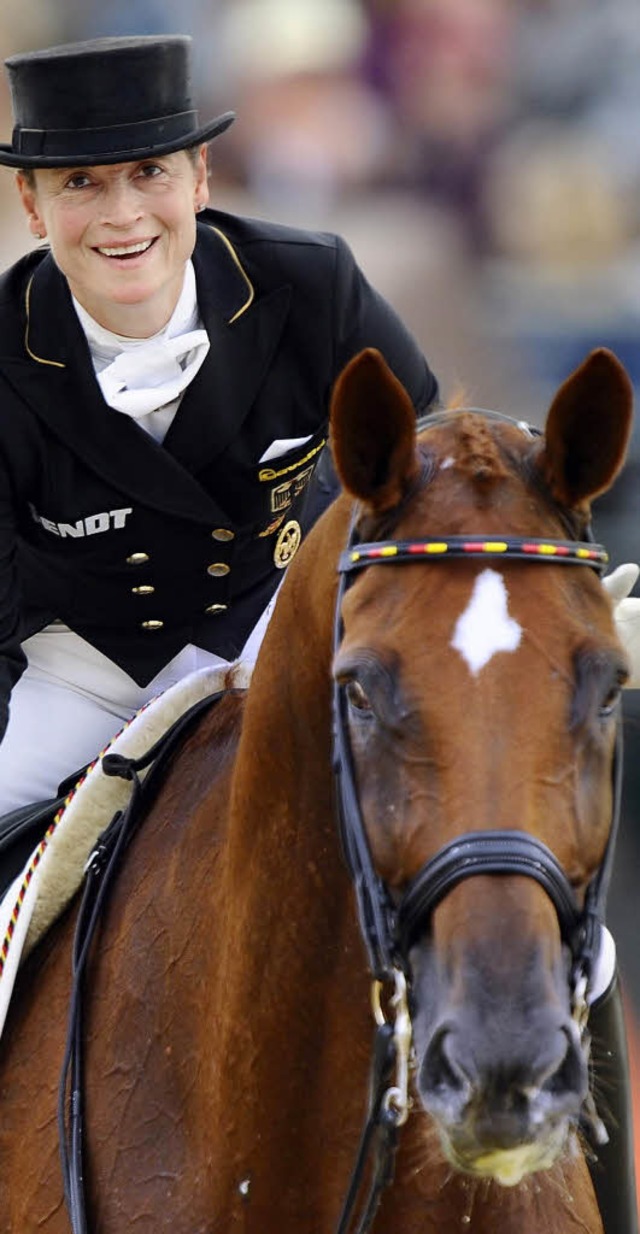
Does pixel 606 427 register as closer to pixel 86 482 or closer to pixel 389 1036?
pixel 389 1036

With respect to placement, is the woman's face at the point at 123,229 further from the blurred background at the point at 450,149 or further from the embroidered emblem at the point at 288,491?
the blurred background at the point at 450,149

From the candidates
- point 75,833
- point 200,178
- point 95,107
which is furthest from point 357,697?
point 200,178

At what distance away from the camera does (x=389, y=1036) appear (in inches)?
87.2

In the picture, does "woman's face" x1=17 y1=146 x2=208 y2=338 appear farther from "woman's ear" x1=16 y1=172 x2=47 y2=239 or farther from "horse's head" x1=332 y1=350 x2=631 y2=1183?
"horse's head" x1=332 y1=350 x2=631 y2=1183

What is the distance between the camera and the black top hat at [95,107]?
126 inches

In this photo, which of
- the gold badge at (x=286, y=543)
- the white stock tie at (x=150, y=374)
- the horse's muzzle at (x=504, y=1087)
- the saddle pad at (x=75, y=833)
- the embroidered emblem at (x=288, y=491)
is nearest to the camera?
the horse's muzzle at (x=504, y=1087)

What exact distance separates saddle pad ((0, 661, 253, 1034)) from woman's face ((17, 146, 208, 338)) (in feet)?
2.44

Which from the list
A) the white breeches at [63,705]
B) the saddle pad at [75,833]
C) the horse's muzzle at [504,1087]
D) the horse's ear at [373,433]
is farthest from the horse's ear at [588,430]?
the white breeches at [63,705]

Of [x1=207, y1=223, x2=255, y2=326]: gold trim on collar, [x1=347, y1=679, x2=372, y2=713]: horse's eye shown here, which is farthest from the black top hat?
[x1=347, y1=679, x2=372, y2=713]: horse's eye

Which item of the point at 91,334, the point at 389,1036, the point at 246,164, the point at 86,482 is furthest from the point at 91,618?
the point at 246,164

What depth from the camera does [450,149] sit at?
693 centimetres

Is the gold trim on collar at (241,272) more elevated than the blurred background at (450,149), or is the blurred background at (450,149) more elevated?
the gold trim on collar at (241,272)

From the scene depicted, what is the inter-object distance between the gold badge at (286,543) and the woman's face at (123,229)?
2.04 ft

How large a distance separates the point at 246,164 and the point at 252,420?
3.82 metres
